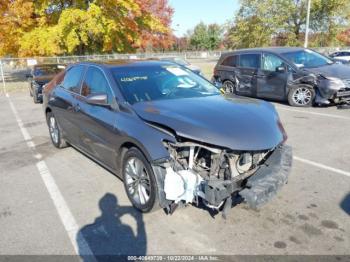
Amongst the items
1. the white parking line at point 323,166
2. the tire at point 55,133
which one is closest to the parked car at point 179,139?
the white parking line at point 323,166

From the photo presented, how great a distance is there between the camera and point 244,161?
3389 mm

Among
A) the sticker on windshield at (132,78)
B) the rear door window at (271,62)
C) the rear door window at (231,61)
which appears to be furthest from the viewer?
the rear door window at (231,61)

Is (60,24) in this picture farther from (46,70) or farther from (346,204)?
(346,204)

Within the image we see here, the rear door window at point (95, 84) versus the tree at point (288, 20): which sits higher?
the tree at point (288, 20)

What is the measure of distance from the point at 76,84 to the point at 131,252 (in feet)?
10.2

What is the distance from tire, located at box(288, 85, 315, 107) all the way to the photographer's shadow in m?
7.22

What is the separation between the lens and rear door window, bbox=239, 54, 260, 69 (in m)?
10.5

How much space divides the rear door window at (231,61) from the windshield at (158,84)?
6732 millimetres

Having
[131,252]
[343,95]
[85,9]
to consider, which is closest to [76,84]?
[131,252]

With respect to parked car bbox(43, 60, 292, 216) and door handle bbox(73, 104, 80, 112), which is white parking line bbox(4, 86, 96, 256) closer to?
parked car bbox(43, 60, 292, 216)

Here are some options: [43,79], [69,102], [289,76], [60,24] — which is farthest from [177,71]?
[60,24]

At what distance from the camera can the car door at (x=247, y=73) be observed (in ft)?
34.6

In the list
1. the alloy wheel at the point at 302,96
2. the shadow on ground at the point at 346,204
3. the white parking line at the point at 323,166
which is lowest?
the shadow on ground at the point at 346,204

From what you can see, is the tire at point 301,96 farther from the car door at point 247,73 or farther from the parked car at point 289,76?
the car door at point 247,73
